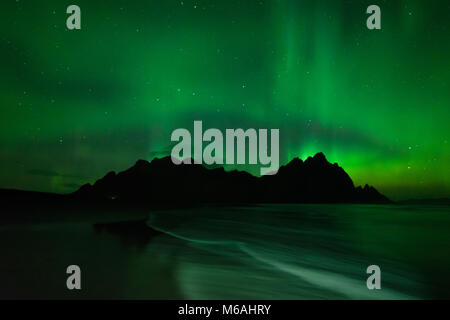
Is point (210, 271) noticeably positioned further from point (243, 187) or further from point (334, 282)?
point (243, 187)

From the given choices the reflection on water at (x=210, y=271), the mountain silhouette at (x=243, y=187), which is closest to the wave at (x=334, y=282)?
the reflection on water at (x=210, y=271)

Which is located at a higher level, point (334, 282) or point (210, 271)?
point (210, 271)

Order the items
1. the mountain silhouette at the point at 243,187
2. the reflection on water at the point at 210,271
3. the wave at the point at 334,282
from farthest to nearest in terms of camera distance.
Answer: the mountain silhouette at the point at 243,187
the wave at the point at 334,282
the reflection on water at the point at 210,271

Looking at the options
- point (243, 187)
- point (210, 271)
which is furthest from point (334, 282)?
point (243, 187)

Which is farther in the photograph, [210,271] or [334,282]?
[334,282]

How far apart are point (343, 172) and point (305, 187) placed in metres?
20.4

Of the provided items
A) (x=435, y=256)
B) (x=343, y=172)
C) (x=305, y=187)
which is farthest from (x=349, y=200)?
(x=435, y=256)

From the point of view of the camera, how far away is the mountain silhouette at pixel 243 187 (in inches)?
4884

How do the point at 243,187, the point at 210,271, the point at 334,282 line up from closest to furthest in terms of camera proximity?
the point at 210,271 → the point at 334,282 → the point at 243,187

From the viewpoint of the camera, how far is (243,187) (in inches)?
5231

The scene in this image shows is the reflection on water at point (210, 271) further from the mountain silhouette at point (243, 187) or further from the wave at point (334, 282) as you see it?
the mountain silhouette at point (243, 187)

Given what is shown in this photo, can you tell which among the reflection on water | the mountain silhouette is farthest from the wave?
the mountain silhouette

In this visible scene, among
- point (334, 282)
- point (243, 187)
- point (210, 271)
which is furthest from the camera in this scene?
point (243, 187)
